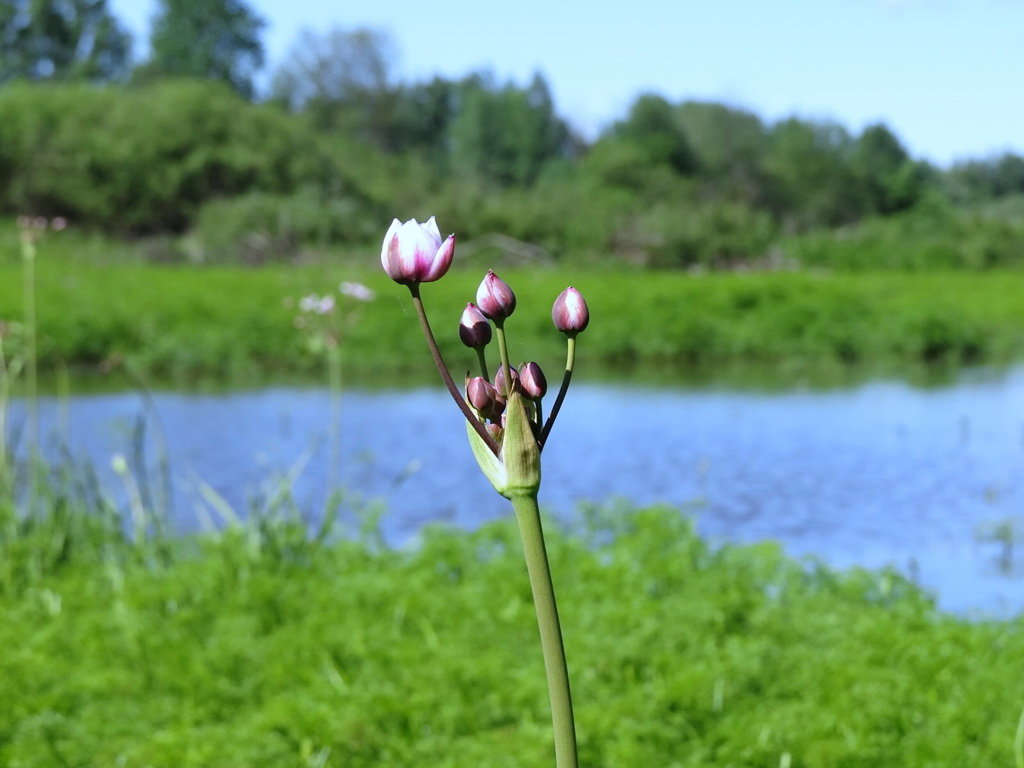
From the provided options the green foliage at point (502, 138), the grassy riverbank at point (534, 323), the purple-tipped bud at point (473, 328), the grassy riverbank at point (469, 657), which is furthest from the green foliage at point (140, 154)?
the purple-tipped bud at point (473, 328)

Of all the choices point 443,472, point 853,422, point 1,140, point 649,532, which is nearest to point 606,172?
point 1,140

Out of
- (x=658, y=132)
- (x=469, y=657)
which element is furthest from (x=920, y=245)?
(x=469, y=657)

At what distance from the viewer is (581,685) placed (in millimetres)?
3533

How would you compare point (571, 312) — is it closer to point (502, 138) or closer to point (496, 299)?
point (496, 299)

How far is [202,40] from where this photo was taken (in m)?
46.7

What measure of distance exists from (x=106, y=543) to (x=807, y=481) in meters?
4.11

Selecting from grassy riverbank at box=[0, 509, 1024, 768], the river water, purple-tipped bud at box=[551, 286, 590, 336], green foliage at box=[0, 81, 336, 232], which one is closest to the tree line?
green foliage at box=[0, 81, 336, 232]

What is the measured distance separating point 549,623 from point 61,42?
180 feet

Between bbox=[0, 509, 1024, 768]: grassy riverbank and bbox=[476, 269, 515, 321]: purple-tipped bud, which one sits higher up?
bbox=[476, 269, 515, 321]: purple-tipped bud

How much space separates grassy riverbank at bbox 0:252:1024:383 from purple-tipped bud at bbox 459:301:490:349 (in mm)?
11844

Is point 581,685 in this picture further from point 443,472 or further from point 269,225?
point 269,225

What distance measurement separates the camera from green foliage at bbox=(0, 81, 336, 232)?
26188 mm

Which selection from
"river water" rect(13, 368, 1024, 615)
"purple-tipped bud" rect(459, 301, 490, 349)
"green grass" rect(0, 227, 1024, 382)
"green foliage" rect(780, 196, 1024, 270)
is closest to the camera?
"purple-tipped bud" rect(459, 301, 490, 349)

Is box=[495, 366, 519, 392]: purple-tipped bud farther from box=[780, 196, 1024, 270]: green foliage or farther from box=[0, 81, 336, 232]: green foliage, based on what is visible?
box=[0, 81, 336, 232]: green foliage
